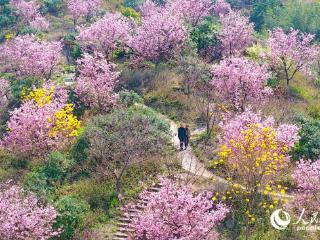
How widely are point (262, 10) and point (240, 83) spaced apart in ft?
123

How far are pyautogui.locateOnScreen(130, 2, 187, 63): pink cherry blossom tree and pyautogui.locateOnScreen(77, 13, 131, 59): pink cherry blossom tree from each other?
157 cm

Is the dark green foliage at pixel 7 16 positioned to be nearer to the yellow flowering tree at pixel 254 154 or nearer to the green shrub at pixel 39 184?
the green shrub at pixel 39 184

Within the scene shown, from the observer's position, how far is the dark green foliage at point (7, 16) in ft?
196

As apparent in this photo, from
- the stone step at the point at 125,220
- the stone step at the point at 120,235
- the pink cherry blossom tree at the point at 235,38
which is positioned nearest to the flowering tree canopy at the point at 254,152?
the stone step at the point at 125,220

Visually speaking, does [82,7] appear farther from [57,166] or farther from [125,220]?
[125,220]

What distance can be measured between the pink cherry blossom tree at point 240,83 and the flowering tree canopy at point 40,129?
10187 mm

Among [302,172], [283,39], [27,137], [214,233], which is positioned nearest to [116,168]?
[27,137]

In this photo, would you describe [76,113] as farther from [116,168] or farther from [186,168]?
[186,168]

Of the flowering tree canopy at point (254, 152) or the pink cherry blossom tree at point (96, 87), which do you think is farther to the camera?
the pink cherry blossom tree at point (96, 87)

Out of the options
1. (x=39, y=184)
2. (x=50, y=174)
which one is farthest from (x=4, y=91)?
(x=39, y=184)

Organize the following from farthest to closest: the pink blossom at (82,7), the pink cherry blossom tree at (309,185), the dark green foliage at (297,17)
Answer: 1. the pink blossom at (82,7)
2. the dark green foliage at (297,17)
3. the pink cherry blossom tree at (309,185)

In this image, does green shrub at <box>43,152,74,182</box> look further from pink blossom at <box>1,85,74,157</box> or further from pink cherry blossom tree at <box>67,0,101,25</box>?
pink cherry blossom tree at <box>67,0,101,25</box>

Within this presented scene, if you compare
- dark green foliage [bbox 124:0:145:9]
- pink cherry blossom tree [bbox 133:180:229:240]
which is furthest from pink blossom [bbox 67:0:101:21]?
pink cherry blossom tree [bbox 133:180:229:240]

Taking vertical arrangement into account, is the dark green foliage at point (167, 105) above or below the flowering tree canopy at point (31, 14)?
above
